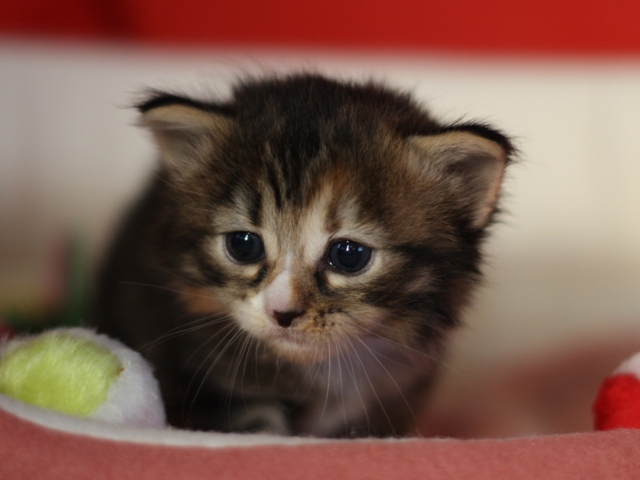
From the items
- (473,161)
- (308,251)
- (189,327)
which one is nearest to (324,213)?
(308,251)

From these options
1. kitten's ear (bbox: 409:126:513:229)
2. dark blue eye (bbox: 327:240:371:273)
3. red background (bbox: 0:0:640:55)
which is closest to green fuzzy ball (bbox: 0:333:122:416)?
dark blue eye (bbox: 327:240:371:273)

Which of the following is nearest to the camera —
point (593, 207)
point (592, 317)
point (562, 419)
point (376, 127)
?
point (376, 127)

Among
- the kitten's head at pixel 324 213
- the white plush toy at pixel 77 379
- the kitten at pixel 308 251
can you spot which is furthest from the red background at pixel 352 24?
the white plush toy at pixel 77 379

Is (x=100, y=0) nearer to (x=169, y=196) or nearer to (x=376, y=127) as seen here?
(x=169, y=196)

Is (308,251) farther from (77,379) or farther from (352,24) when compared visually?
(352,24)

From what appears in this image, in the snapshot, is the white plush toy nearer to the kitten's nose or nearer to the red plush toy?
the kitten's nose

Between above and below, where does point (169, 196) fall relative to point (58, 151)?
above

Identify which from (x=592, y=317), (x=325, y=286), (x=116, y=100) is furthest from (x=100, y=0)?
(x=592, y=317)

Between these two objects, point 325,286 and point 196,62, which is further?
point 196,62
